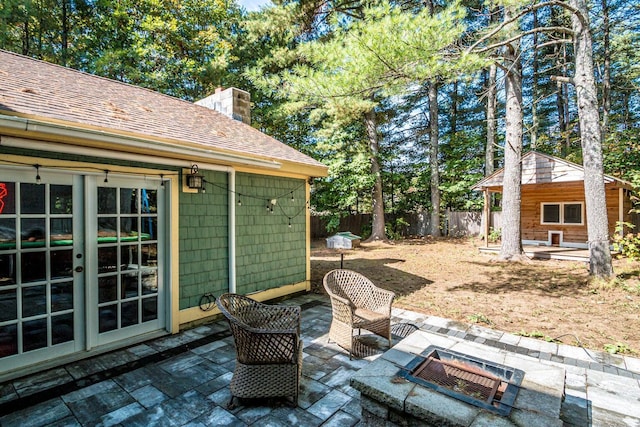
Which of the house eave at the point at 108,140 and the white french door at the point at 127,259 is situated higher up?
the house eave at the point at 108,140

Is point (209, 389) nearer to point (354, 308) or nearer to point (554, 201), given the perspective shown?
point (354, 308)

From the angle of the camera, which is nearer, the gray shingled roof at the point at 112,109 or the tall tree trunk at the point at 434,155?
the gray shingled roof at the point at 112,109

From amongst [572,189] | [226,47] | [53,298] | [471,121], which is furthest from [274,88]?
[471,121]

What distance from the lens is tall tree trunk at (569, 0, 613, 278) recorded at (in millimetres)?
6582

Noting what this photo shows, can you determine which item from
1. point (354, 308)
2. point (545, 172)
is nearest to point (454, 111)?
point (545, 172)

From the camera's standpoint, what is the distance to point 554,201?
12.5 meters

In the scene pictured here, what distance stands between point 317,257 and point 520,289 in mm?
6176

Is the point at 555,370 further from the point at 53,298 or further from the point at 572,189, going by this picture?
the point at 572,189

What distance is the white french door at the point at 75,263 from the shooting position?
3039 mm

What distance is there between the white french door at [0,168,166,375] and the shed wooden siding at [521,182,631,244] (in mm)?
12227

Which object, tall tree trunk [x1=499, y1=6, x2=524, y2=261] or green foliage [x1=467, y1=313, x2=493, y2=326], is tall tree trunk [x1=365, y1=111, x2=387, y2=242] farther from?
green foliage [x1=467, y1=313, x2=493, y2=326]

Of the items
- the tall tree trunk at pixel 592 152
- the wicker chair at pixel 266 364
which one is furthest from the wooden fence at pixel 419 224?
the wicker chair at pixel 266 364

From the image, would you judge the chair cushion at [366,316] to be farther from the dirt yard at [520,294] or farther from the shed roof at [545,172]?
the shed roof at [545,172]

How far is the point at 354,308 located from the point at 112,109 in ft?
13.8
